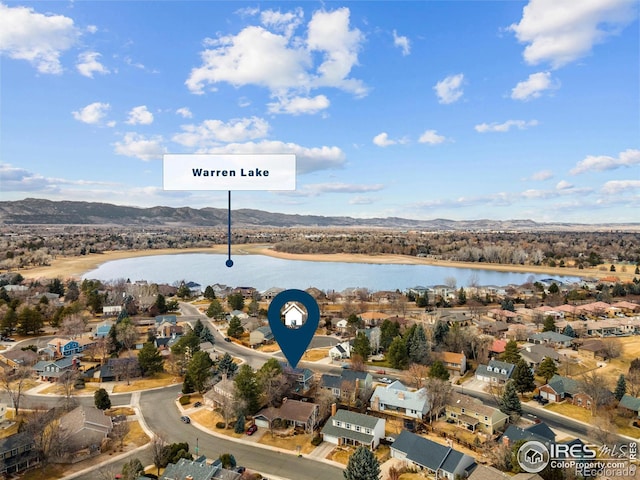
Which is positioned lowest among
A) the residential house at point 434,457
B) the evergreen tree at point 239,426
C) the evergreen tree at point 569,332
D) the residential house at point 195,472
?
the evergreen tree at point 239,426

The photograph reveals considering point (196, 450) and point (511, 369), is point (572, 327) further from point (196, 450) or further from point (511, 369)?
point (196, 450)

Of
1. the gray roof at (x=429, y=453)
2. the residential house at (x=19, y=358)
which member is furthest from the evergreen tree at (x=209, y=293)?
the gray roof at (x=429, y=453)

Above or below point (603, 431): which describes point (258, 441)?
below

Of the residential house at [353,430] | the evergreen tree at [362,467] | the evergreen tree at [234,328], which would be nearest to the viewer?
the evergreen tree at [362,467]

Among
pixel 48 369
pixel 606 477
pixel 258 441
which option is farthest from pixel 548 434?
pixel 48 369

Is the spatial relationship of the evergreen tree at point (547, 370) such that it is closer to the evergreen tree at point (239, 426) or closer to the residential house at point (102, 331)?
the evergreen tree at point (239, 426)

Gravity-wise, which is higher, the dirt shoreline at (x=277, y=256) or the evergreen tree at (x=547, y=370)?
the dirt shoreline at (x=277, y=256)
